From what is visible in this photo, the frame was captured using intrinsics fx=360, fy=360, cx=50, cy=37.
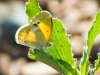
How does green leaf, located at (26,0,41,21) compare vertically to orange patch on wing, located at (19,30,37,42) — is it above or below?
above

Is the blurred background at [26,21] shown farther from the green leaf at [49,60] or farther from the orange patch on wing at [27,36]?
the green leaf at [49,60]

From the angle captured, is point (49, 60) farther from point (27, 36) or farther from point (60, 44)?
Result: point (27, 36)

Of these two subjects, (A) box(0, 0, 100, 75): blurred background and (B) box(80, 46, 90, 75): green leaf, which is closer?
(B) box(80, 46, 90, 75): green leaf

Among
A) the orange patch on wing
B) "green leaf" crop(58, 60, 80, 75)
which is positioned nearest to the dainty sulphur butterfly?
the orange patch on wing

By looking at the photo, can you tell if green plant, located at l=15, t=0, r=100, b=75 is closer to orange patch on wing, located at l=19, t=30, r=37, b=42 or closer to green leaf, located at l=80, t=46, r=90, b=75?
green leaf, located at l=80, t=46, r=90, b=75

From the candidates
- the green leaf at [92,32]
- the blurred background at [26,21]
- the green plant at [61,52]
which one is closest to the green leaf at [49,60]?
the green plant at [61,52]

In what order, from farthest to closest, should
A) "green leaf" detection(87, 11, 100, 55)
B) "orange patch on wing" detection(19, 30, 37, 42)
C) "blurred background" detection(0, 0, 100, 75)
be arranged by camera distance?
"blurred background" detection(0, 0, 100, 75), "orange patch on wing" detection(19, 30, 37, 42), "green leaf" detection(87, 11, 100, 55)

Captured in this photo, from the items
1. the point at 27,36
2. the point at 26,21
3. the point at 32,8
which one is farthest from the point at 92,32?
the point at 26,21
